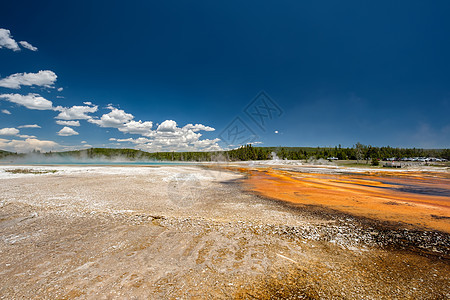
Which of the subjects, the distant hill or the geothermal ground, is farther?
the distant hill

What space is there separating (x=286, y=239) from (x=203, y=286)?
12.4 feet

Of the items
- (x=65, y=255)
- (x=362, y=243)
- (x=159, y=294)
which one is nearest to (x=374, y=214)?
(x=362, y=243)

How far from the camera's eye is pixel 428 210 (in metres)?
11.4

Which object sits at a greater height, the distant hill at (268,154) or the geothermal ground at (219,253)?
the distant hill at (268,154)

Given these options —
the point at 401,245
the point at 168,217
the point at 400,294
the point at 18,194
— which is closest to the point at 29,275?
the point at 168,217

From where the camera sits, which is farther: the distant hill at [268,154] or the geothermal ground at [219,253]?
the distant hill at [268,154]

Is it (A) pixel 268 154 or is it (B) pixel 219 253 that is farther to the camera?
(A) pixel 268 154

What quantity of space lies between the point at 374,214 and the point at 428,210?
446 centimetres

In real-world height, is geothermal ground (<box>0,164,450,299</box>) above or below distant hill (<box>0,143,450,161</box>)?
below

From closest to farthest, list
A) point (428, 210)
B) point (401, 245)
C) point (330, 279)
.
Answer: point (330, 279), point (401, 245), point (428, 210)

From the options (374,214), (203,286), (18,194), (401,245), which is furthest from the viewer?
(18,194)

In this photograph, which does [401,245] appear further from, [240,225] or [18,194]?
[18,194]

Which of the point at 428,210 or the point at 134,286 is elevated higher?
the point at 134,286

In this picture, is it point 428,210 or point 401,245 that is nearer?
point 401,245
